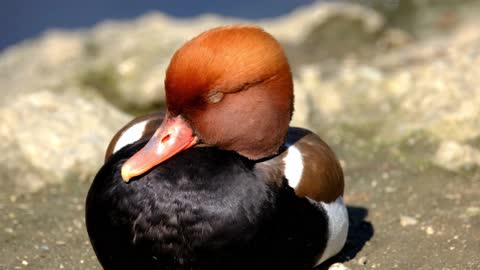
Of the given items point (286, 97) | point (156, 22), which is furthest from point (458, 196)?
point (156, 22)

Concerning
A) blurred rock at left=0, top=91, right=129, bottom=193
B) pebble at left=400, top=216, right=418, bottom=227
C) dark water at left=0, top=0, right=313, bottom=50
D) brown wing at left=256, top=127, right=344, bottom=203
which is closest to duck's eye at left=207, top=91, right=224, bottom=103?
brown wing at left=256, top=127, right=344, bottom=203

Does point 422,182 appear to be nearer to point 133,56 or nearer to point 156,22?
point 133,56

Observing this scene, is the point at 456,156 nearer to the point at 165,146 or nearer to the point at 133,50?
the point at 165,146

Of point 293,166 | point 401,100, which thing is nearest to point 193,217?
point 293,166

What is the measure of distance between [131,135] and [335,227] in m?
1.07

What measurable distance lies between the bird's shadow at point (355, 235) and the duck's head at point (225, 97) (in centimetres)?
82

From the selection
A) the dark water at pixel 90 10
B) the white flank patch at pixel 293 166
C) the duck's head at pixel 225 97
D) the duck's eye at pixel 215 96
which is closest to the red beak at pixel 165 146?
the duck's head at pixel 225 97

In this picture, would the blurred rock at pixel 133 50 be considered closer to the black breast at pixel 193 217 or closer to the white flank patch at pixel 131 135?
the white flank patch at pixel 131 135

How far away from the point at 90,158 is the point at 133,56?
1.95m

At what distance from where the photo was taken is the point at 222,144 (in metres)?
3.46

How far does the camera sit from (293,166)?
371 centimetres

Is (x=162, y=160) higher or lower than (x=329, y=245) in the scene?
higher

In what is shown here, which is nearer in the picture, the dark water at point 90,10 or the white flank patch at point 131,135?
the white flank patch at point 131,135

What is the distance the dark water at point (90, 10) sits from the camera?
13737 millimetres
